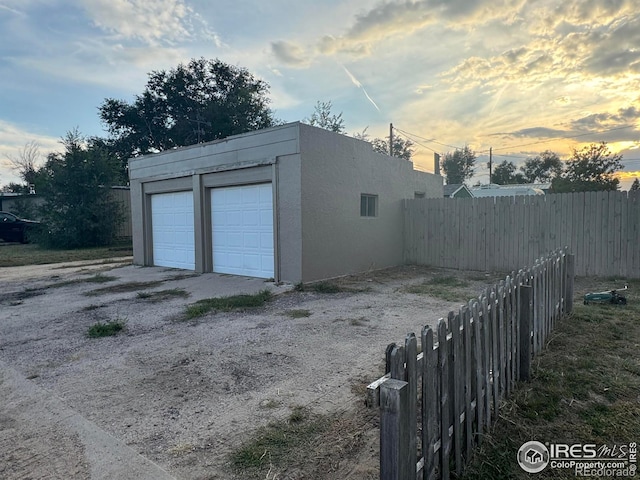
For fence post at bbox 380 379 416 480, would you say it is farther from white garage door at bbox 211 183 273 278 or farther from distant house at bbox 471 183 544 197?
distant house at bbox 471 183 544 197

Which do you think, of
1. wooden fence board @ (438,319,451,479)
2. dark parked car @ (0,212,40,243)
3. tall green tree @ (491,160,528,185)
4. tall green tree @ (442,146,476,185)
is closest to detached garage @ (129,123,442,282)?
wooden fence board @ (438,319,451,479)

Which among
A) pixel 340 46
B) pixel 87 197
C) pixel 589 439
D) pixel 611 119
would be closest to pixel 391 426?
pixel 589 439

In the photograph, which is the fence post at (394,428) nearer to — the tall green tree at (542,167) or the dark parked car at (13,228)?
the dark parked car at (13,228)

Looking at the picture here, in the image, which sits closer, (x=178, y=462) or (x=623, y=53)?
(x=178, y=462)

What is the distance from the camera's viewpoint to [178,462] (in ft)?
7.35

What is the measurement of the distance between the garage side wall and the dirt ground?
65.1 inches

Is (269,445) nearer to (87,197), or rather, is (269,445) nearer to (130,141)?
(87,197)

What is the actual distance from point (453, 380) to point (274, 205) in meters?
6.79

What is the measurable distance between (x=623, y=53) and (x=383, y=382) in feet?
38.9

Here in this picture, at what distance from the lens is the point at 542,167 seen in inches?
1780

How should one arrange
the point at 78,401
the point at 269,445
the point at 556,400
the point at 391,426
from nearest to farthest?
the point at 391,426, the point at 269,445, the point at 556,400, the point at 78,401

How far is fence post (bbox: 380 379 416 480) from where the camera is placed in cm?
155

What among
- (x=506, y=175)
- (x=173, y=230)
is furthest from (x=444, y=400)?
(x=506, y=175)

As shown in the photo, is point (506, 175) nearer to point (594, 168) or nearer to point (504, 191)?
point (594, 168)
